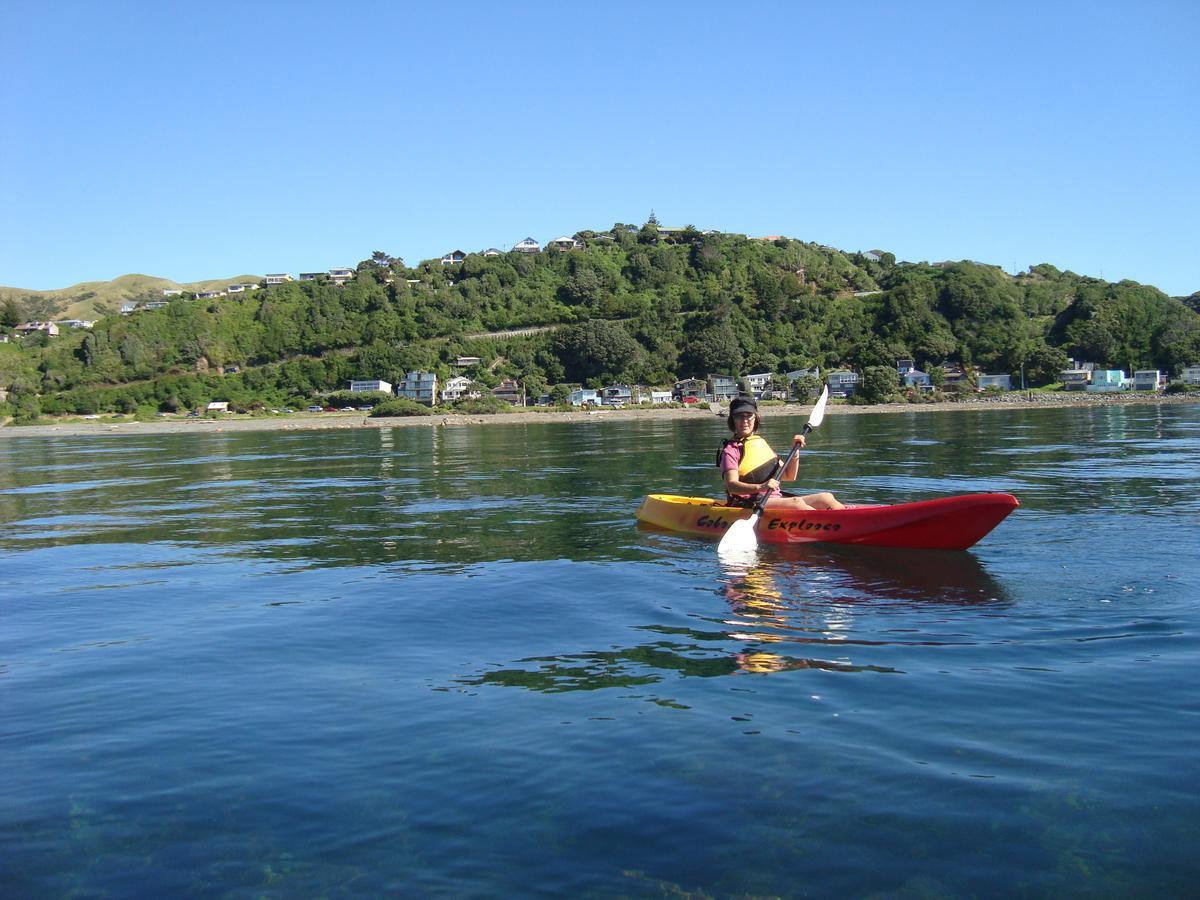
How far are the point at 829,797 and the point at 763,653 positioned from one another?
2.78 meters

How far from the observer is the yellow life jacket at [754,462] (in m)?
13.6

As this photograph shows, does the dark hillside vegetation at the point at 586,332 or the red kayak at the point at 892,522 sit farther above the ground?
the dark hillside vegetation at the point at 586,332

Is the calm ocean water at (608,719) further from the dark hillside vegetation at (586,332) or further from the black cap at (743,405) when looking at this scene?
the dark hillside vegetation at (586,332)

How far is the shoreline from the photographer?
3568 inches

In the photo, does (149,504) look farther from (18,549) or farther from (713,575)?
(713,575)

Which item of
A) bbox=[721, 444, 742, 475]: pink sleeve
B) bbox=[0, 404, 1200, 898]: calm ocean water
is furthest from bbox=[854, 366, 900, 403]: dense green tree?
bbox=[721, 444, 742, 475]: pink sleeve

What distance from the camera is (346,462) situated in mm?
35531

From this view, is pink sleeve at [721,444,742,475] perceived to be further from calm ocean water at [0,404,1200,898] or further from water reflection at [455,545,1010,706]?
water reflection at [455,545,1010,706]

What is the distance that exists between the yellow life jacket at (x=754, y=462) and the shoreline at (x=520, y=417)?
7671 cm

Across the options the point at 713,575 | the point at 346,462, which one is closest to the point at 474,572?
the point at 713,575

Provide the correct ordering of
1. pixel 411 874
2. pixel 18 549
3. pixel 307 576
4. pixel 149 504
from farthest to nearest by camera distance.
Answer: pixel 149 504 < pixel 18 549 < pixel 307 576 < pixel 411 874

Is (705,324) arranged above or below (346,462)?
above

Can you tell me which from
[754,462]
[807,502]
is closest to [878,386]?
[754,462]

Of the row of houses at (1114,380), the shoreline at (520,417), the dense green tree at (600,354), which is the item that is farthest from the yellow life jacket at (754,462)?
the dense green tree at (600,354)
